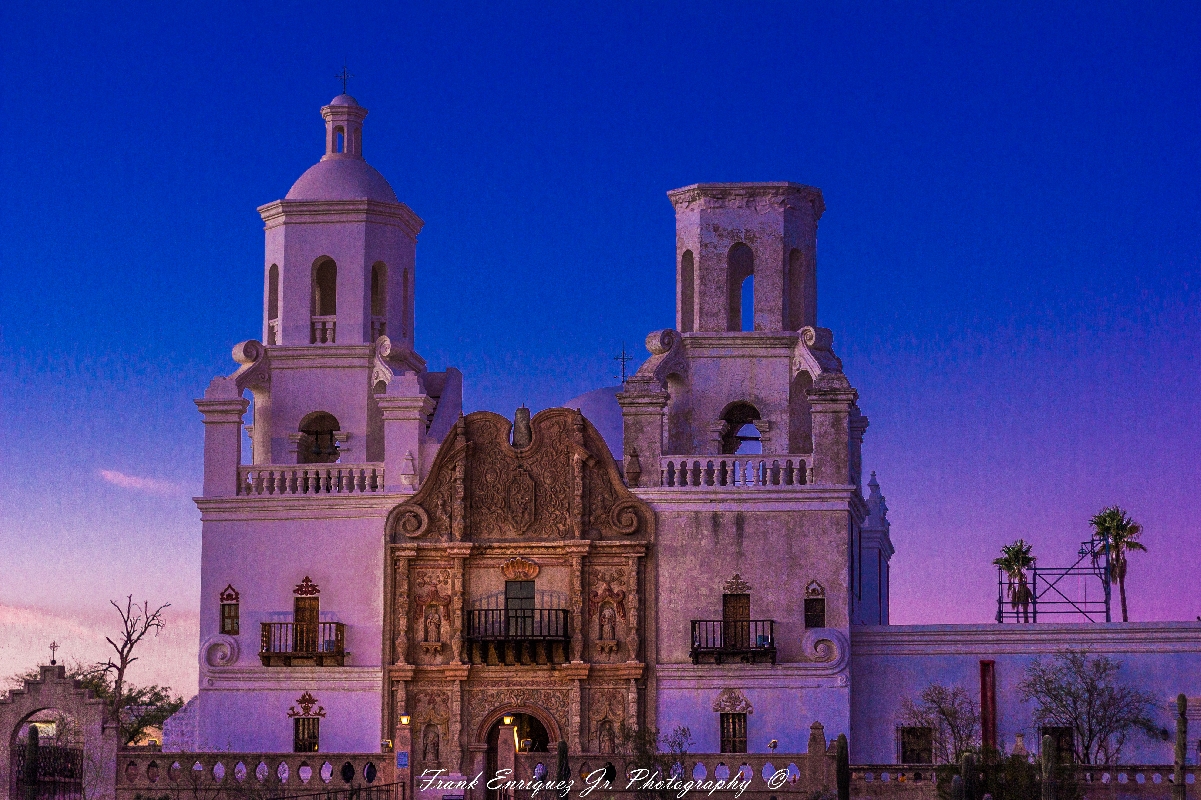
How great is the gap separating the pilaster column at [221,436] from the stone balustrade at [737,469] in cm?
1113

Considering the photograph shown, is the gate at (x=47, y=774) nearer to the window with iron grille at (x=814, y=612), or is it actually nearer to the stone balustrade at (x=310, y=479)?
the stone balustrade at (x=310, y=479)

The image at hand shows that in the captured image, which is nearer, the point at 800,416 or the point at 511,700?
the point at 511,700

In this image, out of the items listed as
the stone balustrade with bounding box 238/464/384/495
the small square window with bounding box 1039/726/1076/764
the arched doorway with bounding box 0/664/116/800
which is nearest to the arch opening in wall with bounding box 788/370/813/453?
the small square window with bounding box 1039/726/1076/764

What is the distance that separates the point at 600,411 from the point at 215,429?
12341 millimetres

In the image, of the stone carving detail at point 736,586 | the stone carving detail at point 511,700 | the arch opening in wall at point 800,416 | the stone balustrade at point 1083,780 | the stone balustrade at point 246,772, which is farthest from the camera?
the arch opening in wall at point 800,416

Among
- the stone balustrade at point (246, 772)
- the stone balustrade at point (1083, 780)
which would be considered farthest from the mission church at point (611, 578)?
the stone balustrade at point (1083, 780)

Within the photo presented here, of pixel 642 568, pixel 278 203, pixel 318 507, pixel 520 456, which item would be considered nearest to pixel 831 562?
pixel 642 568

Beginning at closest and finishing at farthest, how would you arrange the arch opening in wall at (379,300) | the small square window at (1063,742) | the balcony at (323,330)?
the small square window at (1063,742) < the balcony at (323,330) < the arch opening in wall at (379,300)

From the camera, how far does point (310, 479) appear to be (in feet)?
186

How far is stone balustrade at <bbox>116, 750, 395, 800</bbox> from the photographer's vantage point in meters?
51.7

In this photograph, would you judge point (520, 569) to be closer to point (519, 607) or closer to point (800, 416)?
point (519, 607)

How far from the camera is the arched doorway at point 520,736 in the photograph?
55.6 m

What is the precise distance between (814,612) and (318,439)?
14.8m

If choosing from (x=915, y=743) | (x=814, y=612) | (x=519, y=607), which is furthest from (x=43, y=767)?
(x=915, y=743)
